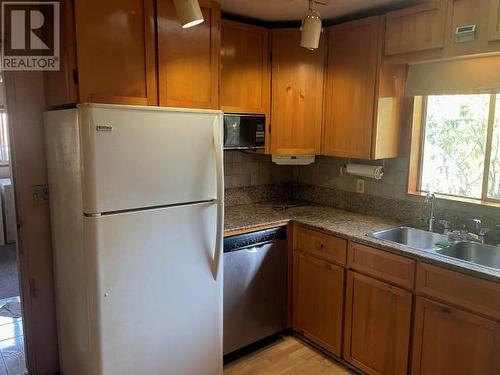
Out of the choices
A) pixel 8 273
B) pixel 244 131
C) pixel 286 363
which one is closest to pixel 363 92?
pixel 244 131

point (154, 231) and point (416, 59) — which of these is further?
point (416, 59)

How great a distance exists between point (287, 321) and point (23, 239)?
5.93 ft

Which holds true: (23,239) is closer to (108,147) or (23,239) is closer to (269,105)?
(108,147)

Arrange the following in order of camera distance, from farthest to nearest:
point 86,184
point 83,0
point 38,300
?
point 38,300 < point 83,0 < point 86,184

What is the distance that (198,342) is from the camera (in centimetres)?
210

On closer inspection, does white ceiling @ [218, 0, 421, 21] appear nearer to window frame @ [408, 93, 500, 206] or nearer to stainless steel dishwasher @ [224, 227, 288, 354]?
window frame @ [408, 93, 500, 206]

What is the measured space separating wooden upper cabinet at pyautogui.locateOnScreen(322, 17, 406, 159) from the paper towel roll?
0.13 metres

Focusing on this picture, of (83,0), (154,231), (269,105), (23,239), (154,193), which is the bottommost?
(23,239)

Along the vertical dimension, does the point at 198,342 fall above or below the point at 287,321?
above

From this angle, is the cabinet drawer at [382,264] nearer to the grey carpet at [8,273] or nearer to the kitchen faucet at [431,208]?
the kitchen faucet at [431,208]

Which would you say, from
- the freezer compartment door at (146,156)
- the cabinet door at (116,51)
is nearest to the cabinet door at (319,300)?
the freezer compartment door at (146,156)

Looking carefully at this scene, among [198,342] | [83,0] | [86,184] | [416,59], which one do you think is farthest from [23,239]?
[416,59]

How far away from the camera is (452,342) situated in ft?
6.15

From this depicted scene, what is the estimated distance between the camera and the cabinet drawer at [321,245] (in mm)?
2375
